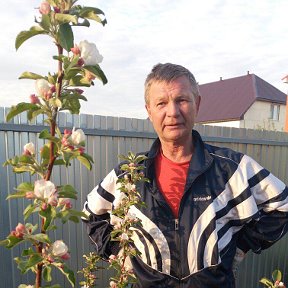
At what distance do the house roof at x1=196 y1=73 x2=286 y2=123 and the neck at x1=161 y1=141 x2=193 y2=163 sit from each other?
2613cm

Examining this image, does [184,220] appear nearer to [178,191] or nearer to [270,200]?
[178,191]

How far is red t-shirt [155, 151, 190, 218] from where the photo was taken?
2.05m

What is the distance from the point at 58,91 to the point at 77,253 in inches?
112

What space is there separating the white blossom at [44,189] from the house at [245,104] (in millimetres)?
26973

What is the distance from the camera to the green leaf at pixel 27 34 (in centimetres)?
91

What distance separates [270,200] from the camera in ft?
7.23

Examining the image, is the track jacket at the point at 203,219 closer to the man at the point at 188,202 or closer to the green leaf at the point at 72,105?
the man at the point at 188,202

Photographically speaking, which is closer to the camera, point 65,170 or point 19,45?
point 19,45

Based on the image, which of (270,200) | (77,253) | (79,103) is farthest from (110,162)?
(79,103)

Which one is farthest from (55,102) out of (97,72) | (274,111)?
(274,111)

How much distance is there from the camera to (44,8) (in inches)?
34.7

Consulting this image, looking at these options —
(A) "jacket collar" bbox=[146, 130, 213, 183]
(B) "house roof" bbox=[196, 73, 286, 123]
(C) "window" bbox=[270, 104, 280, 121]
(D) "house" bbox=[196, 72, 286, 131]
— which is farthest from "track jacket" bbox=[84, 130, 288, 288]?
(C) "window" bbox=[270, 104, 280, 121]

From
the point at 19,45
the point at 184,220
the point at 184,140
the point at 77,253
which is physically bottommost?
the point at 77,253

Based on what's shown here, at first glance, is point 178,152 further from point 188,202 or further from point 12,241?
point 12,241
